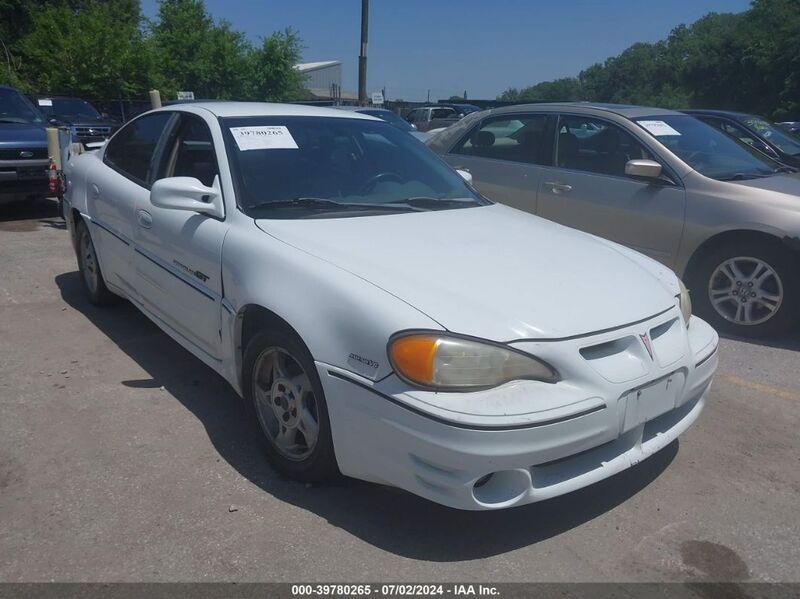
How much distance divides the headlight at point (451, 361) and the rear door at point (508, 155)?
4.06 meters

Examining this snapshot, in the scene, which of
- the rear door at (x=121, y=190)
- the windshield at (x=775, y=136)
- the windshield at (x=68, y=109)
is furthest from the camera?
the windshield at (x=68, y=109)

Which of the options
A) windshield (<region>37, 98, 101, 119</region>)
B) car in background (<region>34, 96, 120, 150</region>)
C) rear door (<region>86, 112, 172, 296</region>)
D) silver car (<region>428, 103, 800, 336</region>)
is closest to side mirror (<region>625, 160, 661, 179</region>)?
silver car (<region>428, 103, 800, 336</region>)

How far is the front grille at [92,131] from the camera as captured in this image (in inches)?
528

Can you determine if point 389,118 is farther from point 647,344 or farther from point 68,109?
point 647,344

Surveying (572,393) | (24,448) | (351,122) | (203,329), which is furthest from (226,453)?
(351,122)

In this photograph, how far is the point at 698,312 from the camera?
5469 mm

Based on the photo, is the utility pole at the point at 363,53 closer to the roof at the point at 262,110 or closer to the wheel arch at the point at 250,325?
the roof at the point at 262,110

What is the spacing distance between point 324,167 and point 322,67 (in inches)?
2130

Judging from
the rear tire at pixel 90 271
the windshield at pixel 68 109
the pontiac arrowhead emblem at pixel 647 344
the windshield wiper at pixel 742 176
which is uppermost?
the windshield at pixel 68 109

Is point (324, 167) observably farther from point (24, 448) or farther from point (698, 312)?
point (698, 312)

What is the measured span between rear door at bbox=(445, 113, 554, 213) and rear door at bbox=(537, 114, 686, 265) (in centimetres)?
12

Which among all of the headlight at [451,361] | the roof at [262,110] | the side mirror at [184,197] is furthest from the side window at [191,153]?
the headlight at [451,361]

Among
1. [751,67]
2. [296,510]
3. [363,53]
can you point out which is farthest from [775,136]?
[751,67]

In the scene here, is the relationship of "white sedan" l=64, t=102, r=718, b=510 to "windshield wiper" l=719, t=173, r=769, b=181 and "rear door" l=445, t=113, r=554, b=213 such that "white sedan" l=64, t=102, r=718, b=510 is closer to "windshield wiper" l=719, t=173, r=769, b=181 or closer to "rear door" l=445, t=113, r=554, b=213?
"rear door" l=445, t=113, r=554, b=213
